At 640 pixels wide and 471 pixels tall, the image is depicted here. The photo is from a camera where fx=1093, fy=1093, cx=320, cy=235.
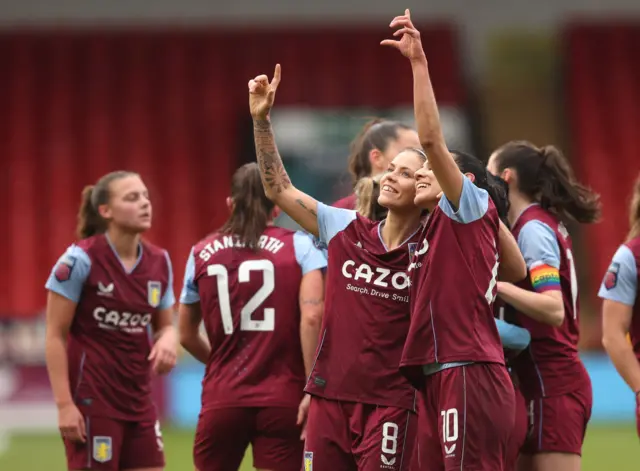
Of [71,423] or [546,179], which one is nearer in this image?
[546,179]

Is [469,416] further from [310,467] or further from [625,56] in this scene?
[625,56]

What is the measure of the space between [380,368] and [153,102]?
44.6 ft

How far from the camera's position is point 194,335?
5902 millimetres

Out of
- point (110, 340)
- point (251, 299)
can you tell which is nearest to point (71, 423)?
point (110, 340)

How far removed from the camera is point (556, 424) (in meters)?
5.16

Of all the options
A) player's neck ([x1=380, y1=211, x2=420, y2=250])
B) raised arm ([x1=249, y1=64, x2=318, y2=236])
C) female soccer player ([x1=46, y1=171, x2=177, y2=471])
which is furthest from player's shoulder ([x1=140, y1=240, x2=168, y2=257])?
player's neck ([x1=380, y1=211, x2=420, y2=250])

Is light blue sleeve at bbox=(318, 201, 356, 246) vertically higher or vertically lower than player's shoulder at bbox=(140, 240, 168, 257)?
higher

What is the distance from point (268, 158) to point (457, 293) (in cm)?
112

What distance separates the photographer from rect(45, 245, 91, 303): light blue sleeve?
5805mm

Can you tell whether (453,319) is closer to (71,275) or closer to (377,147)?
(377,147)

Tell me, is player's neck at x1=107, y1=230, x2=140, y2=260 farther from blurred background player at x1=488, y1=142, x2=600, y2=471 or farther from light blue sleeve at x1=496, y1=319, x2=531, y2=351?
light blue sleeve at x1=496, y1=319, x2=531, y2=351

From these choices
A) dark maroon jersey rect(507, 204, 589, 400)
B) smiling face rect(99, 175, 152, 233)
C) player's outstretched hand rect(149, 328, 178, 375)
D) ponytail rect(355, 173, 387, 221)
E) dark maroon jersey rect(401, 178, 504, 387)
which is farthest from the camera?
smiling face rect(99, 175, 152, 233)

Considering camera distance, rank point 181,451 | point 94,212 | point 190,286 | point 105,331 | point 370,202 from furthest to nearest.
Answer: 1. point 181,451
2. point 94,212
3. point 105,331
4. point 190,286
5. point 370,202

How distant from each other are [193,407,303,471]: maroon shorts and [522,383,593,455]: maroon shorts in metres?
1.15
